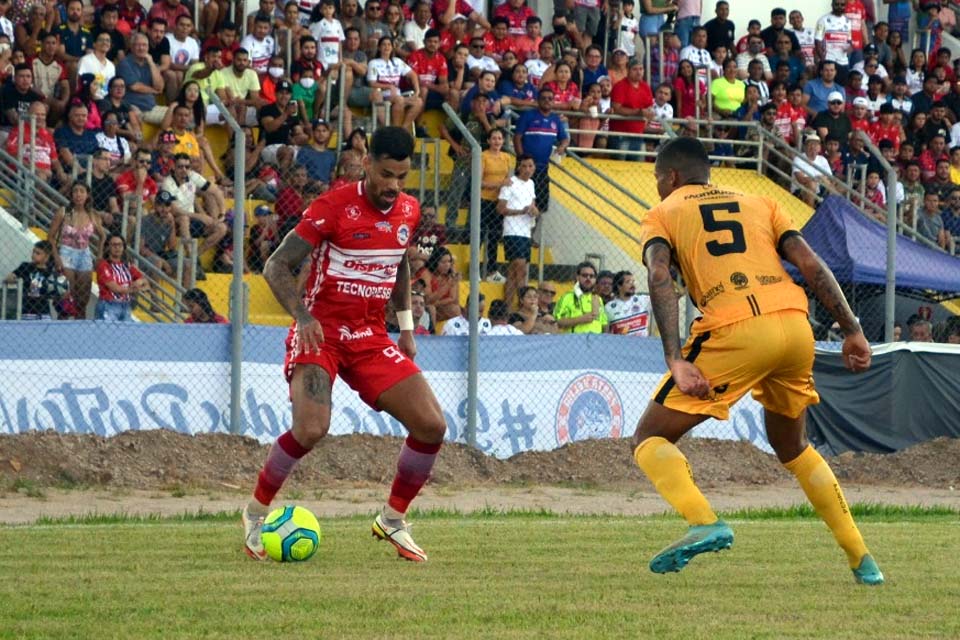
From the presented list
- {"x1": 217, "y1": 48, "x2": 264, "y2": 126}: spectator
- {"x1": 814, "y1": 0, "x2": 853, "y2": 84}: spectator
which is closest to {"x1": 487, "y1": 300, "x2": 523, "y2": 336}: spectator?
{"x1": 217, "y1": 48, "x2": 264, "y2": 126}: spectator

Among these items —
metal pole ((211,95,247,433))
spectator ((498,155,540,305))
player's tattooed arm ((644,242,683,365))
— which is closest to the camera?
player's tattooed arm ((644,242,683,365))

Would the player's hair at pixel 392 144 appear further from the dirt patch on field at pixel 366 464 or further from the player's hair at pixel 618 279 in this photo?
the player's hair at pixel 618 279

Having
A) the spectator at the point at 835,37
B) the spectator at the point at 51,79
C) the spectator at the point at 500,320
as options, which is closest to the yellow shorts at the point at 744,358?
the spectator at the point at 500,320

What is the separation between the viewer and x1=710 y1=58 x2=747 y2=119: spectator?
26.1 meters

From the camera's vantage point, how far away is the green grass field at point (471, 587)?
6836 millimetres

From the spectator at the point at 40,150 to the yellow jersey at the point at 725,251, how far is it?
36.2ft

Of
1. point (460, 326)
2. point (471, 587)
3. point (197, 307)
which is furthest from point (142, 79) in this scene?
point (471, 587)

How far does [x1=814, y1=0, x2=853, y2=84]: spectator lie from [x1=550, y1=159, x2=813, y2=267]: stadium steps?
4.23 m

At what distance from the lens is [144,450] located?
15781 mm

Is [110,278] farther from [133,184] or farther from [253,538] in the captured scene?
[253,538]

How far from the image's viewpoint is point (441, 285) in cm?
1830

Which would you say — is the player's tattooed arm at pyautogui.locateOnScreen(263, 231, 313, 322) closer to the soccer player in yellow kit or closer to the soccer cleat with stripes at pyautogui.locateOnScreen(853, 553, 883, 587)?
the soccer player in yellow kit

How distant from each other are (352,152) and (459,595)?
39.9 feet

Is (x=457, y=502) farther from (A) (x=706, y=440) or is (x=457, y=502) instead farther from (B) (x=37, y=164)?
(B) (x=37, y=164)
